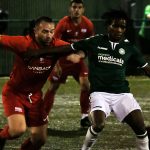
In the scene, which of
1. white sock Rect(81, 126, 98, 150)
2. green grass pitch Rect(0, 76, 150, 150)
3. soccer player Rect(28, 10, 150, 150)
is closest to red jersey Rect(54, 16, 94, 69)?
green grass pitch Rect(0, 76, 150, 150)

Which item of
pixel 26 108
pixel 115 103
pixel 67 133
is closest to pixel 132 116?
pixel 115 103

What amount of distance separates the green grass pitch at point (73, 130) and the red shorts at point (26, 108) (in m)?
1.24

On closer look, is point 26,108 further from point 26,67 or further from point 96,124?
point 96,124

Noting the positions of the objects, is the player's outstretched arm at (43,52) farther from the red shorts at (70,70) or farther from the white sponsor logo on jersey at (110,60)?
the red shorts at (70,70)

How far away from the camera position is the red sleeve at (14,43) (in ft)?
26.0

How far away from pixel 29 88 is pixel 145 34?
12486mm

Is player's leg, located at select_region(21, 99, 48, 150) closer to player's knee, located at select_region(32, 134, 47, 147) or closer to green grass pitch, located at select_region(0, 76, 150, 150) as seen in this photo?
player's knee, located at select_region(32, 134, 47, 147)

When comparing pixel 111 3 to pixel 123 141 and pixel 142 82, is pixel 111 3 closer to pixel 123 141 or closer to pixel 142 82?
pixel 142 82

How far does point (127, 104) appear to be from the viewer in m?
8.02

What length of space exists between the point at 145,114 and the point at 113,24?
4.70 metres

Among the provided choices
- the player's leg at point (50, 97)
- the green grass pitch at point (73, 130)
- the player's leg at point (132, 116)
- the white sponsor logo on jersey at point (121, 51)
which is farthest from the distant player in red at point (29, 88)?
the player's leg at point (50, 97)

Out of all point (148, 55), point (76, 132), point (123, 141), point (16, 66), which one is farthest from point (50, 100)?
point (148, 55)

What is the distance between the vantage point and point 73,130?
1072cm

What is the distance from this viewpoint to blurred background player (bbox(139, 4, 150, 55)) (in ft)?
66.1
